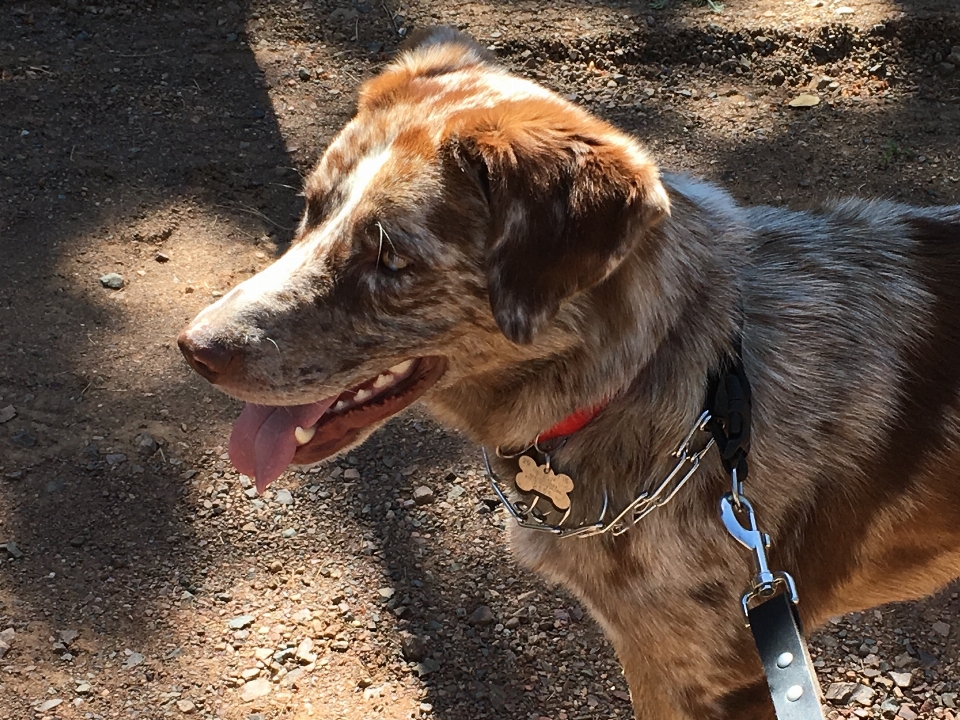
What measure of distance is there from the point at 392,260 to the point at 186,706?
1745mm

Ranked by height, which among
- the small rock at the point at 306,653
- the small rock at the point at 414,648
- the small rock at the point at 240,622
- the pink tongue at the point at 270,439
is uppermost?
the pink tongue at the point at 270,439

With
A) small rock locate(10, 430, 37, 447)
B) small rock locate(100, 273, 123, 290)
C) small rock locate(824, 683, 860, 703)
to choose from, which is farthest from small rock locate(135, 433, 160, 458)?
small rock locate(824, 683, 860, 703)

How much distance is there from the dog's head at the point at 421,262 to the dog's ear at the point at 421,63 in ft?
0.53

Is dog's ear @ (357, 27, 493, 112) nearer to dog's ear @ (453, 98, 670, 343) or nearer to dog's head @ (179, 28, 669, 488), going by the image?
dog's head @ (179, 28, 669, 488)

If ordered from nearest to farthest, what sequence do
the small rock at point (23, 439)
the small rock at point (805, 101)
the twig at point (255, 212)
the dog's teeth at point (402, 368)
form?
1. the dog's teeth at point (402, 368)
2. the small rock at point (23, 439)
3. the twig at point (255, 212)
4. the small rock at point (805, 101)

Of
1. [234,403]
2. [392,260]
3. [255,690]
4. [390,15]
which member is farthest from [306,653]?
[390,15]

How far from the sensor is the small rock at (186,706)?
2949mm

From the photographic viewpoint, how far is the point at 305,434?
2.36 metres

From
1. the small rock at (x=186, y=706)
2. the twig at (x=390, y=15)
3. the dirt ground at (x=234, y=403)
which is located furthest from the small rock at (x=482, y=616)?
the twig at (x=390, y=15)

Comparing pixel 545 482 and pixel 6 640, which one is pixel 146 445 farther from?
pixel 545 482

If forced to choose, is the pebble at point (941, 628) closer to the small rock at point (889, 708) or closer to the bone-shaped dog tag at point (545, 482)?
the small rock at point (889, 708)

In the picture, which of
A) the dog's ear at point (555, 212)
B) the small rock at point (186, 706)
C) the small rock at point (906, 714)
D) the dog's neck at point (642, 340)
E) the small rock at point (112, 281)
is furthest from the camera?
the small rock at point (112, 281)

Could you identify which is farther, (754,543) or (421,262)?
(421,262)

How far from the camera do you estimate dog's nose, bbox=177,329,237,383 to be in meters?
2.15
